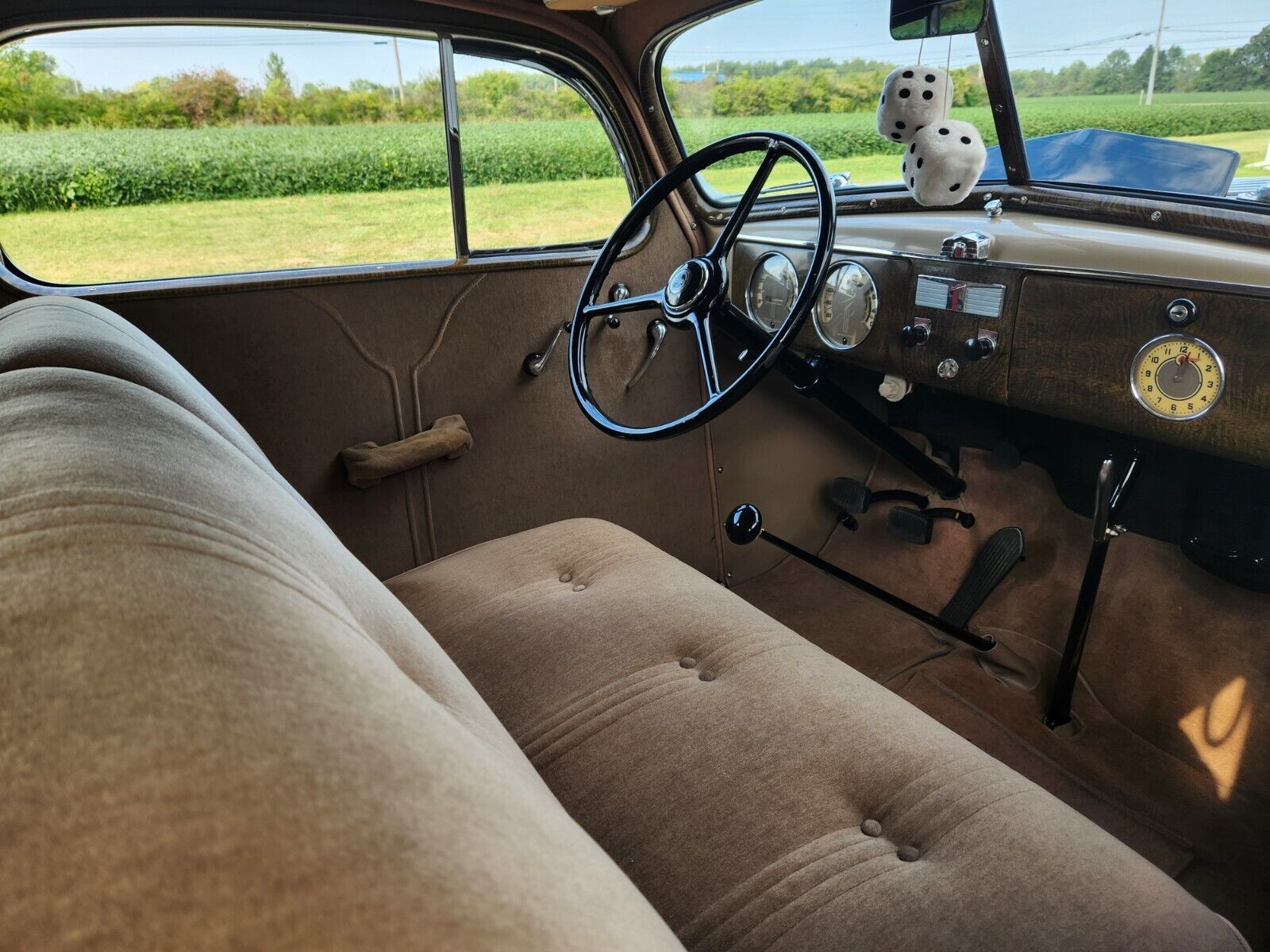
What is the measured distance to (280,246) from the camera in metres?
2.12

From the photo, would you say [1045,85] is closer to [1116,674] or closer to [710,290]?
[710,290]

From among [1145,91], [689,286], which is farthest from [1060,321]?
[689,286]

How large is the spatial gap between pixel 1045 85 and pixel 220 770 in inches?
73.9

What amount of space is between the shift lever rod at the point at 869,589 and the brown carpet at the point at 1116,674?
56mm

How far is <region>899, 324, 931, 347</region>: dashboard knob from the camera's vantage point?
5.97 ft

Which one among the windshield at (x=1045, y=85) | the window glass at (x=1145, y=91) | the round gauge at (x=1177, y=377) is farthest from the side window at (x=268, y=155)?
the round gauge at (x=1177, y=377)

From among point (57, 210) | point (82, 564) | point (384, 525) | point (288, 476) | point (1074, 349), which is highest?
point (57, 210)

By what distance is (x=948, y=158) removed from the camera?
1748 mm

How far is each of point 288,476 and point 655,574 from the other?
0.97m

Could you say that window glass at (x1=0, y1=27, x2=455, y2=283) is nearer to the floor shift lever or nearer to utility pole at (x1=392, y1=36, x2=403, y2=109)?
utility pole at (x1=392, y1=36, x2=403, y2=109)

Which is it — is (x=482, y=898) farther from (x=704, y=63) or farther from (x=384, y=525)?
(x=704, y=63)

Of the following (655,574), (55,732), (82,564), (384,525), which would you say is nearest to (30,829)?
(55,732)

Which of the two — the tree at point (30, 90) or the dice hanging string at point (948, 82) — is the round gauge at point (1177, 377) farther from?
the tree at point (30, 90)

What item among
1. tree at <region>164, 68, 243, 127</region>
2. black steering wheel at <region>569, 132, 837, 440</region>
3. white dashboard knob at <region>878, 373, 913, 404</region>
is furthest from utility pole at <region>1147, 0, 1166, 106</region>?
tree at <region>164, 68, 243, 127</region>
